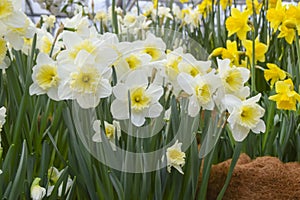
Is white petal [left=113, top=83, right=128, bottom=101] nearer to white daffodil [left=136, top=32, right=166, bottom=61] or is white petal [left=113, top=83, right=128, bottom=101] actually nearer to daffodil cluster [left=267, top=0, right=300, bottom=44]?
white daffodil [left=136, top=32, right=166, bottom=61]

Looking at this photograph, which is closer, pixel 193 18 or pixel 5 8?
pixel 5 8

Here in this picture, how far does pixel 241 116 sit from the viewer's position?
2.62 ft

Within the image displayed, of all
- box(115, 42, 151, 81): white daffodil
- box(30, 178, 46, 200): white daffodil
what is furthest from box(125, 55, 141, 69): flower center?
box(30, 178, 46, 200): white daffodil

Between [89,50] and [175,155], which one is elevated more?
[89,50]

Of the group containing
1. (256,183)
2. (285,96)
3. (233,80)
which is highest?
(233,80)

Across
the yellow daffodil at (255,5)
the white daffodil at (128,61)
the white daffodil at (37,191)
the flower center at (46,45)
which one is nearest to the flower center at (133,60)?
the white daffodil at (128,61)

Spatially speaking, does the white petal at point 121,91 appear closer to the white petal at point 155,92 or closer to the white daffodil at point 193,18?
the white petal at point 155,92

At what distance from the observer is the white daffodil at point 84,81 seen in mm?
711

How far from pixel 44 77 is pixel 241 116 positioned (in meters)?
0.31

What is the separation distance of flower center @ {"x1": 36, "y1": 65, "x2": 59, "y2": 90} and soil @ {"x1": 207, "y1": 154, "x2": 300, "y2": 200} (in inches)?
13.7

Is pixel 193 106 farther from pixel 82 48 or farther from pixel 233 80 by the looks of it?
pixel 82 48

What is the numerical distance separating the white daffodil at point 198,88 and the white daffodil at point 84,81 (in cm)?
12

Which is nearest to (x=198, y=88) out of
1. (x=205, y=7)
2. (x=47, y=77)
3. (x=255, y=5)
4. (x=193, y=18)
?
(x=47, y=77)

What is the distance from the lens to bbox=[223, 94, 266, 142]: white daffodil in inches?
31.0
